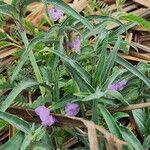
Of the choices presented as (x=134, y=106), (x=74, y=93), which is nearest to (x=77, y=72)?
(x=74, y=93)

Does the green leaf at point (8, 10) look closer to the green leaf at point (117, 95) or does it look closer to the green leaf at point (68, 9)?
the green leaf at point (68, 9)

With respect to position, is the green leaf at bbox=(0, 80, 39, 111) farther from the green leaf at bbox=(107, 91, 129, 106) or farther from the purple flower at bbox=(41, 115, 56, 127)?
the green leaf at bbox=(107, 91, 129, 106)

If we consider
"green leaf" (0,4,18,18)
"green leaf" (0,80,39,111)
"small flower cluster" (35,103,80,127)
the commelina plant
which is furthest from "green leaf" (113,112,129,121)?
"green leaf" (0,4,18,18)

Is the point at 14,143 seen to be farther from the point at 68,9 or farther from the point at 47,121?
the point at 68,9

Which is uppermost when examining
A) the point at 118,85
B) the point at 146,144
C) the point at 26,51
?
the point at 26,51

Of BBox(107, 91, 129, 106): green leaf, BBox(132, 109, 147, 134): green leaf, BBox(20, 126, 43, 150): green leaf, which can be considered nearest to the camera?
BBox(20, 126, 43, 150): green leaf

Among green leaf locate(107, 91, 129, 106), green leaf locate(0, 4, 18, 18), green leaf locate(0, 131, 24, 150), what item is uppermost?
green leaf locate(0, 4, 18, 18)

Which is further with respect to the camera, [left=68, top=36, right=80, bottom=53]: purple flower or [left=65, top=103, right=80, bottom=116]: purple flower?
[left=68, top=36, right=80, bottom=53]: purple flower
